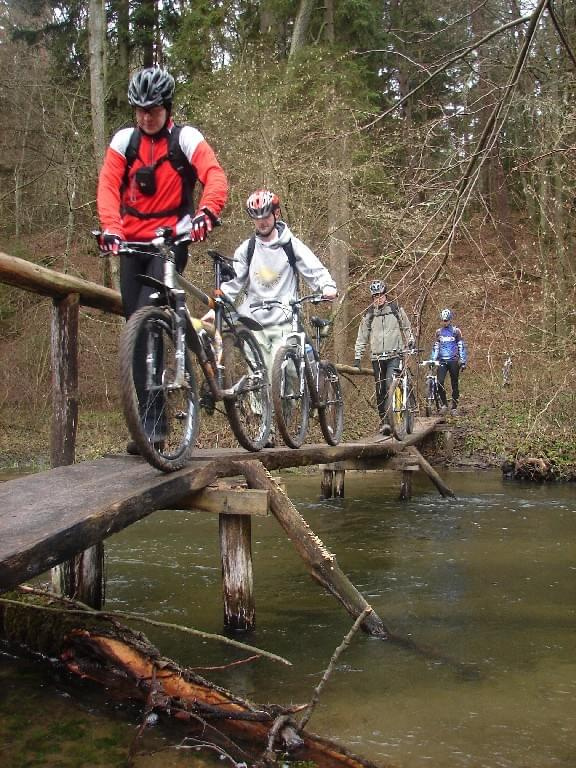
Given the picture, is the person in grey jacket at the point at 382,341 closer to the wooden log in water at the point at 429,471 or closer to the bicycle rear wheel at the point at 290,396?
the wooden log in water at the point at 429,471

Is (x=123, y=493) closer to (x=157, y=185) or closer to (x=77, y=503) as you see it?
(x=77, y=503)

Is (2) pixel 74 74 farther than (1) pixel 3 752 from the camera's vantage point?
Yes

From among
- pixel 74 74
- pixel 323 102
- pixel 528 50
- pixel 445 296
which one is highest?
pixel 74 74

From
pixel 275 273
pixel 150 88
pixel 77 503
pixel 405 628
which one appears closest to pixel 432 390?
pixel 275 273

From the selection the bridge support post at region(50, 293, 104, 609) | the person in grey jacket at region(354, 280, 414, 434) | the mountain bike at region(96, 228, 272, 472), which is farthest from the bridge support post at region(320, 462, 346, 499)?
the bridge support post at region(50, 293, 104, 609)

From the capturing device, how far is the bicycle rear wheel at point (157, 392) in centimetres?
400

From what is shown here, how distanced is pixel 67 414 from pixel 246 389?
4.21 ft

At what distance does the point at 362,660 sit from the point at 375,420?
10.2m

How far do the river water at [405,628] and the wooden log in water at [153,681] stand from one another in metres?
0.15

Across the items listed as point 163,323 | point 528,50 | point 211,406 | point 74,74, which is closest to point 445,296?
point 528,50

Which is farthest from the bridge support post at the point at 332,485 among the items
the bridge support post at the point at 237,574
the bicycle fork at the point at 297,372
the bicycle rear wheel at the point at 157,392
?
the bicycle rear wheel at the point at 157,392

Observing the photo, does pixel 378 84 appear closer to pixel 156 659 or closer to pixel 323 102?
pixel 323 102

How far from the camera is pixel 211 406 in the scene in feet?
17.2

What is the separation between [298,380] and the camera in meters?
6.78
